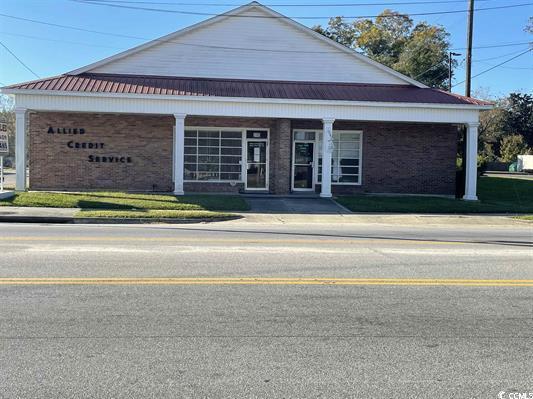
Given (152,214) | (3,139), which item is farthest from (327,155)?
(3,139)

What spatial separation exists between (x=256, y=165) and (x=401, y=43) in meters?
34.2

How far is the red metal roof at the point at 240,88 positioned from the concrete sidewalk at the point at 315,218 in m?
5.35

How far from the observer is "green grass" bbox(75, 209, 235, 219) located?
15.2 meters

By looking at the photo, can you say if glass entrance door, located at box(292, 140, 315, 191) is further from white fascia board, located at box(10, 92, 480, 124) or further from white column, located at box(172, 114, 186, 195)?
white column, located at box(172, 114, 186, 195)

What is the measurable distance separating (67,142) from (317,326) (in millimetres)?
18923

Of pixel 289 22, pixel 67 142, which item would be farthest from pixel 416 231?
pixel 67 142

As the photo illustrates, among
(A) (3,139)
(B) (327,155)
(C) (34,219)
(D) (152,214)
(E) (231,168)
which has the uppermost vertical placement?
(A) (3,139)

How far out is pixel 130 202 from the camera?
Result: 17578 mm

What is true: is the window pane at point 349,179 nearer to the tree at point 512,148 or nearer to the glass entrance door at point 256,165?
the glass entrance door at point 256,165

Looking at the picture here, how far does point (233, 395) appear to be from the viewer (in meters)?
3.83

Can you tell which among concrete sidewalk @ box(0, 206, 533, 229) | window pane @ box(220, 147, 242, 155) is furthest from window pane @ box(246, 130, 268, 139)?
concrete sidewalk @ box(0, 206, 533, 229)

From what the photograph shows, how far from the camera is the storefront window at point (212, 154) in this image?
22938 millimetres

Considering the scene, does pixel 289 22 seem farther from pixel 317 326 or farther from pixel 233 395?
pixel 233 395

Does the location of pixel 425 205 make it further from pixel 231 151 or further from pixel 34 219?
pixel 34 219
